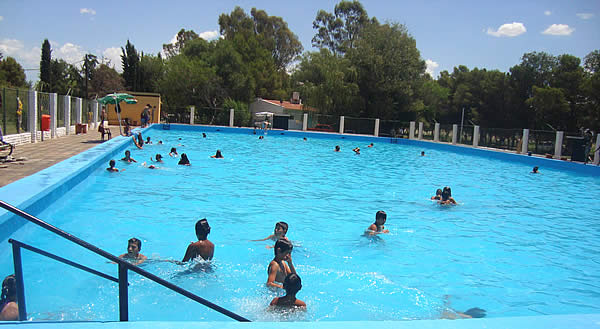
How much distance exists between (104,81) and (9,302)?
196 ft

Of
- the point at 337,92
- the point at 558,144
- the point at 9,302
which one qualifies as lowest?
the point at 9,302

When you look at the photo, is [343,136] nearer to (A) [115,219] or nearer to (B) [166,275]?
(A) [115,219]

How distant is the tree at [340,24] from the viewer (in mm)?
64562

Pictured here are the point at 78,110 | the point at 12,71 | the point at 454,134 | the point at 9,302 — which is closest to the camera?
the point at 9,302

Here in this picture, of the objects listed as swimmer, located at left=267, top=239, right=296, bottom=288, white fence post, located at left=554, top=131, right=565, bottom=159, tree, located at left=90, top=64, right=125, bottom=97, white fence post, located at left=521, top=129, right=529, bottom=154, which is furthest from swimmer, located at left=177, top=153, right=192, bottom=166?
tree, located at left=90, top=64, right=125, bottom=97

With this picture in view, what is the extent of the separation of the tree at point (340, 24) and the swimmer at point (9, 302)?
63.2m

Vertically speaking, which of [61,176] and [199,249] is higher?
[61,176]

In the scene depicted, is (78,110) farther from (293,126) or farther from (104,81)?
(104,81)

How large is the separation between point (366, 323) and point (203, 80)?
4027 centimetres

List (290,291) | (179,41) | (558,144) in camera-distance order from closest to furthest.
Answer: (290,291)
(558,144)
(179,41)

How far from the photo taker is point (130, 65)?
4881 cm

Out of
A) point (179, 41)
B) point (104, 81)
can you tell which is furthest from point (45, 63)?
point (179, 41)

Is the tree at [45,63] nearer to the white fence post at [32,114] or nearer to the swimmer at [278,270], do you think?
the white fence post at [32,114]

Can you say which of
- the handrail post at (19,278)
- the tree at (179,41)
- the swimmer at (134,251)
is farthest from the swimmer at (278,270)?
the tree at (179,41)
